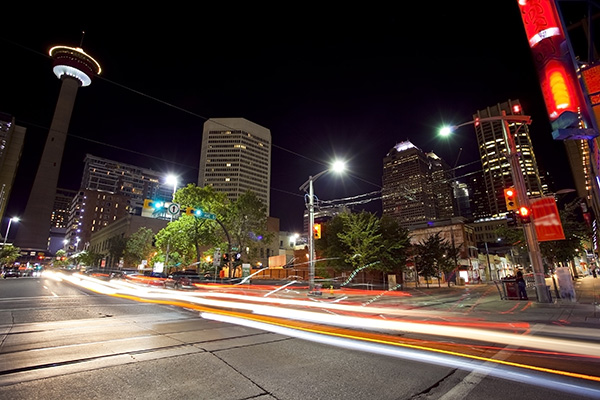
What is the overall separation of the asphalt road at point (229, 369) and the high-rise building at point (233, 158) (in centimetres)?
16672

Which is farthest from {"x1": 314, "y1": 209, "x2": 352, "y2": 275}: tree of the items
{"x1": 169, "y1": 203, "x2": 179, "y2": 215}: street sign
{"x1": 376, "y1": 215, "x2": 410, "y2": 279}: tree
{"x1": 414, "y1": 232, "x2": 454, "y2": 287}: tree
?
{"x1": 169, "y1": 203, "x2": 179, "y2": 215}: street sign

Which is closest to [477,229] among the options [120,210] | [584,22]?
[584,22]

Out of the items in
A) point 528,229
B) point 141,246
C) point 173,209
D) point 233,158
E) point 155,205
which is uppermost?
point 233,158

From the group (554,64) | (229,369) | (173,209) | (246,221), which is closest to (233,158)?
(246,221)

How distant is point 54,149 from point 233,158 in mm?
83910

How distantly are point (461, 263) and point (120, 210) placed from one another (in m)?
172

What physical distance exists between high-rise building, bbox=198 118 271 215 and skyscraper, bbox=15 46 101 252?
217 feet

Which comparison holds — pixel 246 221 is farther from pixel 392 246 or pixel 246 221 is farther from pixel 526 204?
pixel 526 204

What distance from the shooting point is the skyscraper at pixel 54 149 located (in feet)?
413

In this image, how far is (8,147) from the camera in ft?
417

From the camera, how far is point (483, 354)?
18.2 feet

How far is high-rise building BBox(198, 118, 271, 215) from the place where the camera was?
571 ft

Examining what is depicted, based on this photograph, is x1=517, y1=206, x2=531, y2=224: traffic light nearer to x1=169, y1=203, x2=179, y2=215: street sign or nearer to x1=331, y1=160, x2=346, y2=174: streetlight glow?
x1=331, y1=160, x2=346, y2=174: streetlight glow

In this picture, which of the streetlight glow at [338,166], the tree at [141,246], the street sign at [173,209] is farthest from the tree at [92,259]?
the streetlight glow at [338,166]
